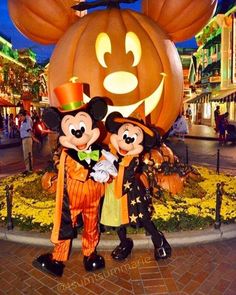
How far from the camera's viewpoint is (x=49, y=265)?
3.66 meters

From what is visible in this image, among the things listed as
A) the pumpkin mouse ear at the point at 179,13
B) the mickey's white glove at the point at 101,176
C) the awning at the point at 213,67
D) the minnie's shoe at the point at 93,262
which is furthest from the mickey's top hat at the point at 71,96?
the awning at the point at 213,67

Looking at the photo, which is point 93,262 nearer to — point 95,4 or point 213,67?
point 95,4

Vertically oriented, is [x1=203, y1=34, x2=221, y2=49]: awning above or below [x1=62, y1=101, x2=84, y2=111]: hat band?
above

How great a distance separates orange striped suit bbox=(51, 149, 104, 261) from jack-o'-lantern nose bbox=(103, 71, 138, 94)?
1554 mm

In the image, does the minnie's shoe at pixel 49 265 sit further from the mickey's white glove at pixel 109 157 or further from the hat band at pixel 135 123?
the hat band at pixel 135 123

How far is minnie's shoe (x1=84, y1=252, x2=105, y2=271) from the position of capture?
146 inches

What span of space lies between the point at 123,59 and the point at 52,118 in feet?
5.57

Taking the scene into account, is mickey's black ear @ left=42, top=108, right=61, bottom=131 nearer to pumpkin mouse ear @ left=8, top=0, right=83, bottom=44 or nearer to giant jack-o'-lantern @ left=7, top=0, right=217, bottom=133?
giant jack-o'-lantern @ left=7, top=0, right=217, bottom=133

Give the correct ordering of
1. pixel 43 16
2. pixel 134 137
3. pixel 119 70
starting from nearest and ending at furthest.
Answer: pixel 134 137
pixel 119 70
pixel 43 16

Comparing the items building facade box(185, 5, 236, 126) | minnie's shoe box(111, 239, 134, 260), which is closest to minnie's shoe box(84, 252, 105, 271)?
minnie's shoe box(111, 239, 134, 260)

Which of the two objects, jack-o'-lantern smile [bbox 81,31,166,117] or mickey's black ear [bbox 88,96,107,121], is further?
jack-o'-lantern smile [bbox 81,31,166,117]

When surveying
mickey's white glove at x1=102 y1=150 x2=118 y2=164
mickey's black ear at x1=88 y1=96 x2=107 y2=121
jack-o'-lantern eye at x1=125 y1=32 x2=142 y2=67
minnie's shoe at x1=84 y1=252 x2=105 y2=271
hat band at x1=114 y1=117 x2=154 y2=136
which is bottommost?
minnie's shoe at x1=84 y1=252 x2=105 y2=271

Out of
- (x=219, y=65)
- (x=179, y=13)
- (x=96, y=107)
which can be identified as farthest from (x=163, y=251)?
(x=219, y=65)

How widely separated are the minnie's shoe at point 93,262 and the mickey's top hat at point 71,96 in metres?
1.68
